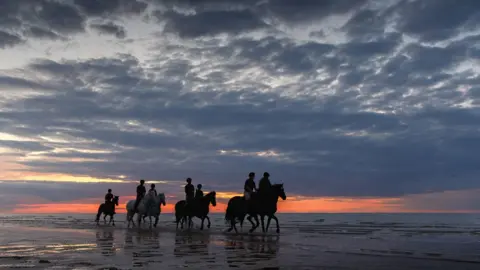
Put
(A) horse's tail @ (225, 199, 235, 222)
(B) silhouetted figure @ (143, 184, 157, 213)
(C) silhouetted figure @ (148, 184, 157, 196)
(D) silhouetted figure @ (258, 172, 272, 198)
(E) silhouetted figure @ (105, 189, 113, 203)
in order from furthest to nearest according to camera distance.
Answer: (E) silhouetted figure @ (105, 189, 113, 203), (B) silhouetted figure @ (143, 184, 157, 213), (C) silhouetted figure @ (148, 184, 157, 196), (A) horse's tail @ (225, 199, 235, 222), (D) silhouetted figure @ (258, 172, 272, 198)

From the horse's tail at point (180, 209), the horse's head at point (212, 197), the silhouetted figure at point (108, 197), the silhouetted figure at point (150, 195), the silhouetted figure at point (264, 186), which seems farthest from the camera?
the silhouetted figure at point (108, 197)

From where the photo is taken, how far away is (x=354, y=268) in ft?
34.2

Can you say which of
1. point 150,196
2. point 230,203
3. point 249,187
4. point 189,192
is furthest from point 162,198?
point 249,187

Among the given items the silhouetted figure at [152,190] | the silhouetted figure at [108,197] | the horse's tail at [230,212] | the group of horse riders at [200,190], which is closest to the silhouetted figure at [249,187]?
the group of horse riders at [200,190]

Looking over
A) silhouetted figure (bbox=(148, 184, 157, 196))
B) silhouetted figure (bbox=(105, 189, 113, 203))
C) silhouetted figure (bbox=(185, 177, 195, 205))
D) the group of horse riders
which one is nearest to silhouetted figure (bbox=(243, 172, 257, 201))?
the group of horse riders

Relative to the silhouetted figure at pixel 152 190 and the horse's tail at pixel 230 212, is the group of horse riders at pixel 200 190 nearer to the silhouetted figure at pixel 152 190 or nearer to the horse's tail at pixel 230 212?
the silhouetted figure at pixel 152 190

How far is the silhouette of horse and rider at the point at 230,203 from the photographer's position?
74.4ft

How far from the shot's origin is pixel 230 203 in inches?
1003

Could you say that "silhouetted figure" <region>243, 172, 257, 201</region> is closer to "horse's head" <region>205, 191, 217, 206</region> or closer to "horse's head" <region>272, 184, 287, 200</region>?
"horse's head" <region>272, 184, 287, 200</region>

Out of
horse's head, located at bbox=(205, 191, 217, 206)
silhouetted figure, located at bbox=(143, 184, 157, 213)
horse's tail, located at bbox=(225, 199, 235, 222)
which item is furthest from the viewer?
silhouetted figure, located at bbox=(143, 184, 157, 213)

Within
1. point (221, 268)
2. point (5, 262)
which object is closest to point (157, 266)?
point (221, 268)

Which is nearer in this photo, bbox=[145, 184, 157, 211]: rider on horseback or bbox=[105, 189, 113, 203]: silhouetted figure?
bbox=[145, 184, 157, 211]: rider on horseback

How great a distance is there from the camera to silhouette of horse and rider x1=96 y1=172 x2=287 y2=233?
22.7m

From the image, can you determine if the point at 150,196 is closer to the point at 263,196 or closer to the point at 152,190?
the point at 152,190
